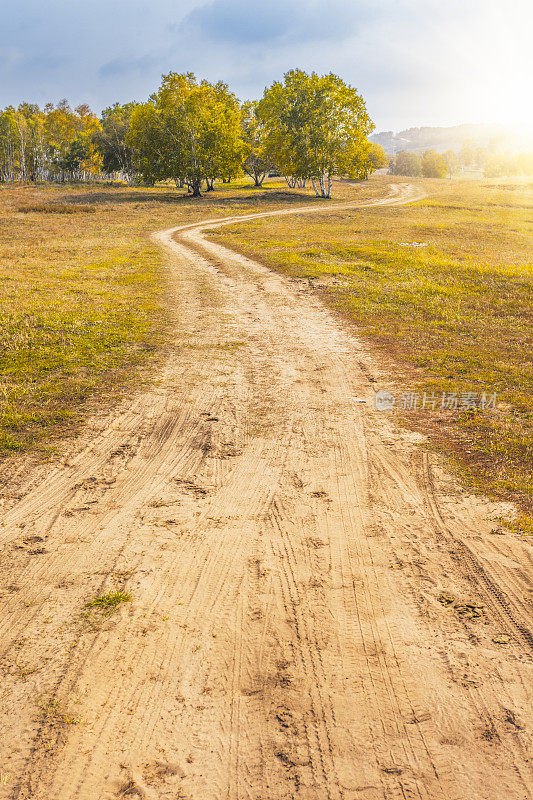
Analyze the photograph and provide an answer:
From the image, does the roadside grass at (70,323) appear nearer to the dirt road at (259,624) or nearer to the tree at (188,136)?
the dirt road at (259,624)

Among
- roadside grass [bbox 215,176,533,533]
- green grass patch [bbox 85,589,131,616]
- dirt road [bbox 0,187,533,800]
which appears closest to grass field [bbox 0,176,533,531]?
roadside grass [bbox 215,176,533,533]

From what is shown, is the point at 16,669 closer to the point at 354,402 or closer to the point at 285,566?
the point at 285,566

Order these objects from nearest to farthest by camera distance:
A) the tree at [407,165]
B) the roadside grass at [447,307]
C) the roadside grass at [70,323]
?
the roadside grass at [447,307]
the roadside grass at [70,323]
the tree at [407,165]

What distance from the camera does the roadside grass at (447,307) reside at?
8.00 meters

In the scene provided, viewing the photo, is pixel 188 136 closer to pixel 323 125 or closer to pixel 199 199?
pixel 199 199

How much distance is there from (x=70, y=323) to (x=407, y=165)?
195064mm

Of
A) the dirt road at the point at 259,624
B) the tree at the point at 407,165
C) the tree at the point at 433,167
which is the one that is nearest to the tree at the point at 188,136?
the dirt road at the point at 259,624

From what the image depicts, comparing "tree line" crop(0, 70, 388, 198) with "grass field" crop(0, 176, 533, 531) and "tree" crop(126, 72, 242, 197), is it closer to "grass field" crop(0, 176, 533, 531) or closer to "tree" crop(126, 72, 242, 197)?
"tree" crop(126, 72, 242, 197)

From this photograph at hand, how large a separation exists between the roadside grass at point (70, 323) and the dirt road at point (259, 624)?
138 centimetres

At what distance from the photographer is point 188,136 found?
199 ft

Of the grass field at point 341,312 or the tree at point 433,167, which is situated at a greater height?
the tree at point 433,167

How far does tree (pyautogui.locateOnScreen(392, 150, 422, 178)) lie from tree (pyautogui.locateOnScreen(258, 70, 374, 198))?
133m

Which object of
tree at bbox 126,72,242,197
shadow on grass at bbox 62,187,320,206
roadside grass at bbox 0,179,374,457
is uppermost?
tree at bbox 126,72,242,197

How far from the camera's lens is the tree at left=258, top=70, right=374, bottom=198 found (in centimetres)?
5938
